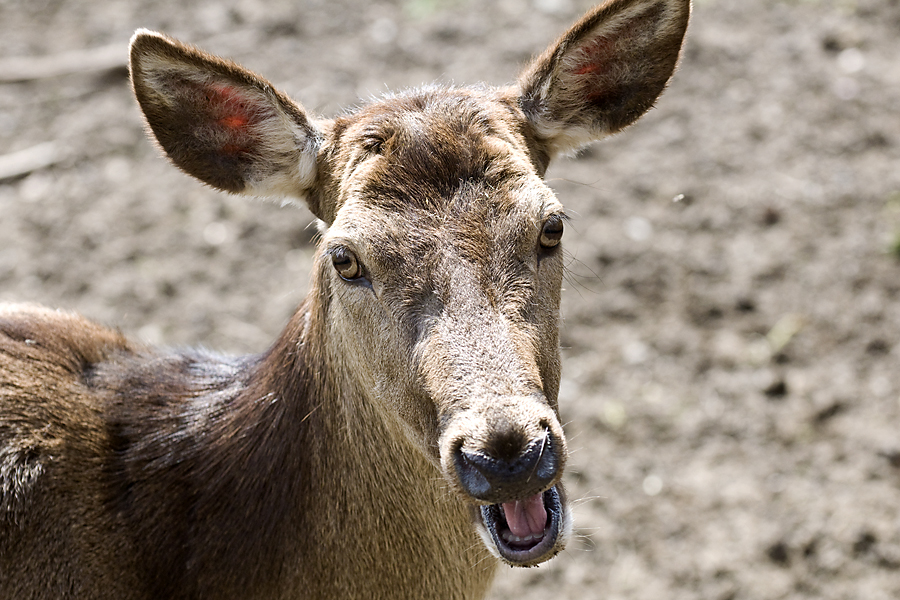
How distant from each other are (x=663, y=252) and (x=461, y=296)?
13.4ft

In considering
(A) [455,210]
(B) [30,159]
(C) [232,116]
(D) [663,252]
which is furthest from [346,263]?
(B) [30,159]

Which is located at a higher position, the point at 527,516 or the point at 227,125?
the point at 227,125

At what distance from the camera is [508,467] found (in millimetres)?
2719

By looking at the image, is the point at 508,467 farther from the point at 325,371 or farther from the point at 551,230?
the point at 325,371

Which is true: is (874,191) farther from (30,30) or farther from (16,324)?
(30,30)

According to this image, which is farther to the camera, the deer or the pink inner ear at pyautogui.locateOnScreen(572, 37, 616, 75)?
the pink inner ear at pyautogui.locateOnScreen(572, 37, 616, 75)

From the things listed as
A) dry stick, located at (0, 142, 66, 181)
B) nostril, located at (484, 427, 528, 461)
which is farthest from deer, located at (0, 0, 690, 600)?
dry stick, located at (0, 142, 66, 181)

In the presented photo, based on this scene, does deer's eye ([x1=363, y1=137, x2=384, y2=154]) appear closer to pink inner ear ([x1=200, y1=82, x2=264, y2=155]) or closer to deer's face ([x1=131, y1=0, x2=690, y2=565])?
deer's face ([x1=131, y1=0, x2=690, y2=565])

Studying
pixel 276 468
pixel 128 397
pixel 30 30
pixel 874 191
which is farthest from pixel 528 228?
pixel 30 30

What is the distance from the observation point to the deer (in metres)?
3.16

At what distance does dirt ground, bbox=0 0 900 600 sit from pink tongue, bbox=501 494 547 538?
249 cm

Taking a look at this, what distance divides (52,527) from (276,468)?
846 millimetres

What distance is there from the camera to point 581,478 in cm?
573

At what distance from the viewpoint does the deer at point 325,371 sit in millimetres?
3164
